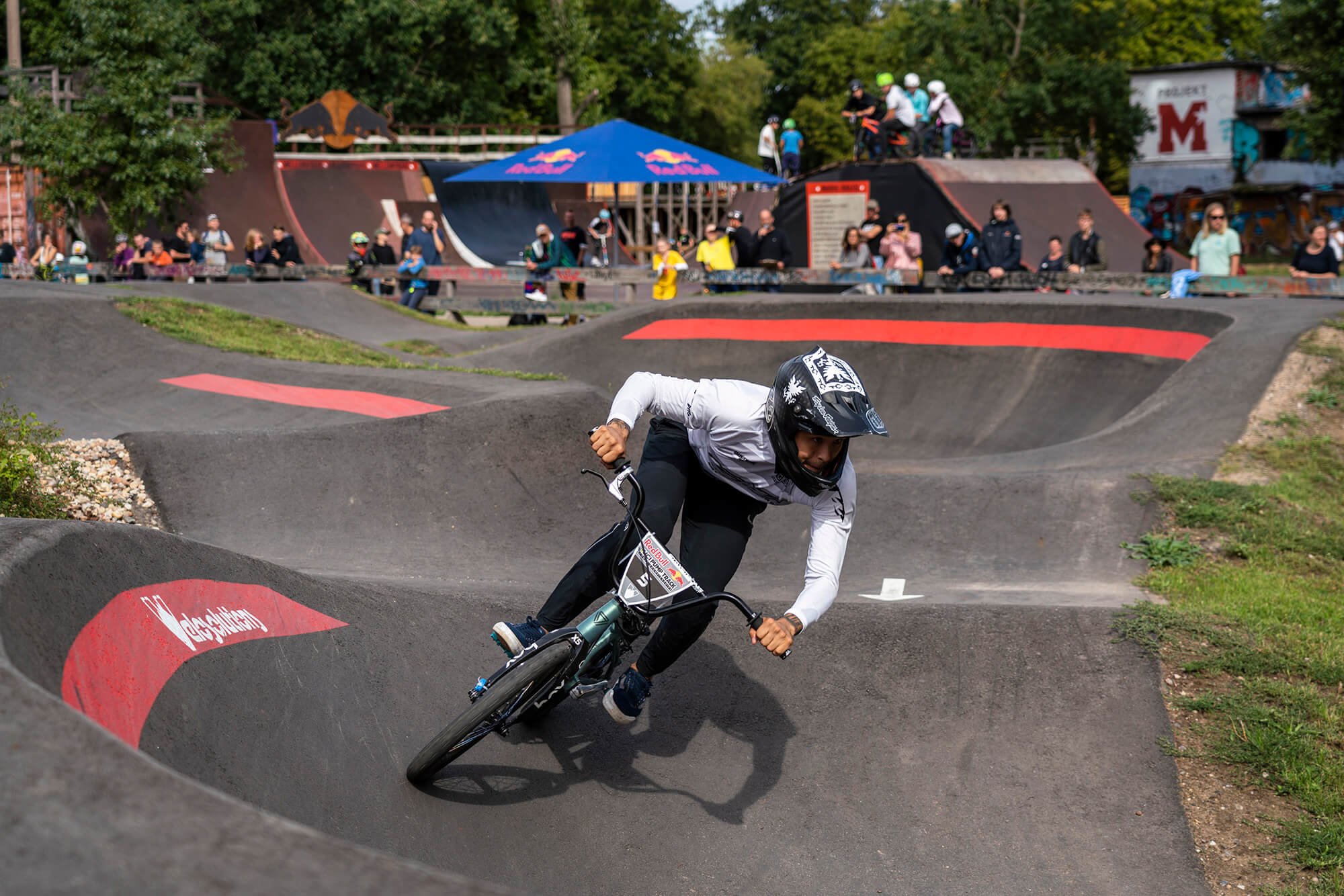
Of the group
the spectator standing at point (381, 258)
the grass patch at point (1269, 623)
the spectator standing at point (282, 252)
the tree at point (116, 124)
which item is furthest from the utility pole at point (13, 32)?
the grass patch at point (1269, 623)

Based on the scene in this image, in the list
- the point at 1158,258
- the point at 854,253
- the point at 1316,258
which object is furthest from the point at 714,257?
the point at 1316,258

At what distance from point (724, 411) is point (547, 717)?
190cm

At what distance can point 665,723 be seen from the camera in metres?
5.89

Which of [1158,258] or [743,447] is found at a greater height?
[1158,258]

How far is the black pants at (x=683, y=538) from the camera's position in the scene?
4914mm

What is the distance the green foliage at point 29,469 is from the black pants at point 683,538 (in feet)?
9.14

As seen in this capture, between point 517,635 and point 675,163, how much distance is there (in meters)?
16.8

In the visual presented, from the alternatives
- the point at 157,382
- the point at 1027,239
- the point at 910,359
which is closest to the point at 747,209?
the point at 1027,239

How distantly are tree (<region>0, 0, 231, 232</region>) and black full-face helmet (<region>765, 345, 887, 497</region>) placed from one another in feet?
74.5

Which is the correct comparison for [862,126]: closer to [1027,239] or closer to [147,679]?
[1027,239]

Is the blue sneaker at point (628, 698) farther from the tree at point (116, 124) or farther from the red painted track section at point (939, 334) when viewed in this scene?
the tree at point (116, 124)

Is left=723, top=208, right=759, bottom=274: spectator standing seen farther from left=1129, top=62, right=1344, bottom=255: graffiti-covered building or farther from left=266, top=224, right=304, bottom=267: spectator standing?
left=1129, top=62, right=1344, bottom=255: graffiti-covered building

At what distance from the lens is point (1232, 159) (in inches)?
2012

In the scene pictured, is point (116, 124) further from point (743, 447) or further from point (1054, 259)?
point (743, 447)
